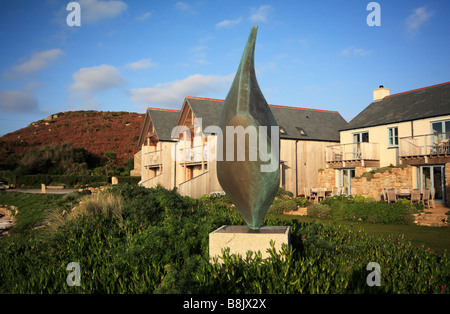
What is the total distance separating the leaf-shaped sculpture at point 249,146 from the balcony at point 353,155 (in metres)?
19.5

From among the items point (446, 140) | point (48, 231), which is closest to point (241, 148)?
point (48, 231)

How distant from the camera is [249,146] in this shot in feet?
16.1

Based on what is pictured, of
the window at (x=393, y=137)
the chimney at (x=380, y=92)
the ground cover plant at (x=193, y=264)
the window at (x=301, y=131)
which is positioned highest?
the chimney at (x=380, y=92)

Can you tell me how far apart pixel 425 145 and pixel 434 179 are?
199cm

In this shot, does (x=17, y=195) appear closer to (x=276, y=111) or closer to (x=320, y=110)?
(x=276, y=111)

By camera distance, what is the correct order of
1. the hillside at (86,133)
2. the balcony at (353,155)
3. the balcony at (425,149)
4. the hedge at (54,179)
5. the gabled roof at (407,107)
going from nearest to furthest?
1. the balcony at (425,149)
2. the gabled roof at (407,107)
3. the balcony at (353,155)
4. the hedge at (54,179)
5. the hillside at (86,133)

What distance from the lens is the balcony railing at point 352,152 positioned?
74.8 feet

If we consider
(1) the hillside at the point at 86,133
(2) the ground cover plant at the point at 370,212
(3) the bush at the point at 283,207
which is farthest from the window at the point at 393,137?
(1) the hillside at the point at 86,133

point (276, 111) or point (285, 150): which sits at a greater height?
point (276, 111)

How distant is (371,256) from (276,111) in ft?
76.0

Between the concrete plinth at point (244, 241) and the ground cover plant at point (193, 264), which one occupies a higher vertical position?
the concrete plinth at point (244, 241)

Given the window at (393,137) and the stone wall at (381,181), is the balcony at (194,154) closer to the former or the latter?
the stone wall at (381,181)

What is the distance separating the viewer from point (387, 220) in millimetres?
12484

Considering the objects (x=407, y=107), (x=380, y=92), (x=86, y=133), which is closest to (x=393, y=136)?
(x=407, y=107)
